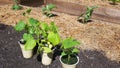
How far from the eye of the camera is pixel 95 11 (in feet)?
16.9

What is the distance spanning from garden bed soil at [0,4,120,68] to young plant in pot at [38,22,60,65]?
9.6 inches

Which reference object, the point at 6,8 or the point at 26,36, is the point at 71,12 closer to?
the point at 6,8

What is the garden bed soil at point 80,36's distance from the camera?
404 centimetres

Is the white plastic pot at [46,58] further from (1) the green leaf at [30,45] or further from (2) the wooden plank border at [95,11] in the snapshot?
(2) the wooden plank border at [95,11]

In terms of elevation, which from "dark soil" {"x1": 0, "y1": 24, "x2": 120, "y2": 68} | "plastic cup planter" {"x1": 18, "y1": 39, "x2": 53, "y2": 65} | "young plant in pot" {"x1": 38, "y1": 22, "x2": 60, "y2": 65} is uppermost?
"young plant in pot" {"x1": 38, "y1": 22, "x2": 60, "y2": 65}

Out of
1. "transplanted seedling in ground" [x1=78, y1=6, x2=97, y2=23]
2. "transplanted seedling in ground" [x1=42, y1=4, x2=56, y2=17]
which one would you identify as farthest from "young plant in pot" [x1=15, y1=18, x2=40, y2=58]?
"transplanted seedling in ground" [x1=78, y1=6, x2=97, y2=23]

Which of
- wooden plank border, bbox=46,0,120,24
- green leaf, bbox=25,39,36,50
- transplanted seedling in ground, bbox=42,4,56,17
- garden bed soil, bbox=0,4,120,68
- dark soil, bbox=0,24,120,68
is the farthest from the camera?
wooden plank border, bbox=46,0,120,24

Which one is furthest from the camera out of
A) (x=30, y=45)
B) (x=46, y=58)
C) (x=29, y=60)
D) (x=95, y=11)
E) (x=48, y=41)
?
(x=95, y=11)

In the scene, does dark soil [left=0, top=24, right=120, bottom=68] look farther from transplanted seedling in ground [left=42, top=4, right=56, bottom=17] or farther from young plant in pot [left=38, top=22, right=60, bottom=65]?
transplanted seedling in ground [left=42, top=4, right=56, bottom=17]

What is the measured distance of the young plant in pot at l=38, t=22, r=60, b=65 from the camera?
349 cm

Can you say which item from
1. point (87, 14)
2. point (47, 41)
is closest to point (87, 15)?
point (87, 14)

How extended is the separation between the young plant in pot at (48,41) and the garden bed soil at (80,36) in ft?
0.80

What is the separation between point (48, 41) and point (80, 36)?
43.8 inches

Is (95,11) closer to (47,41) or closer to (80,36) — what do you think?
(80,36)
